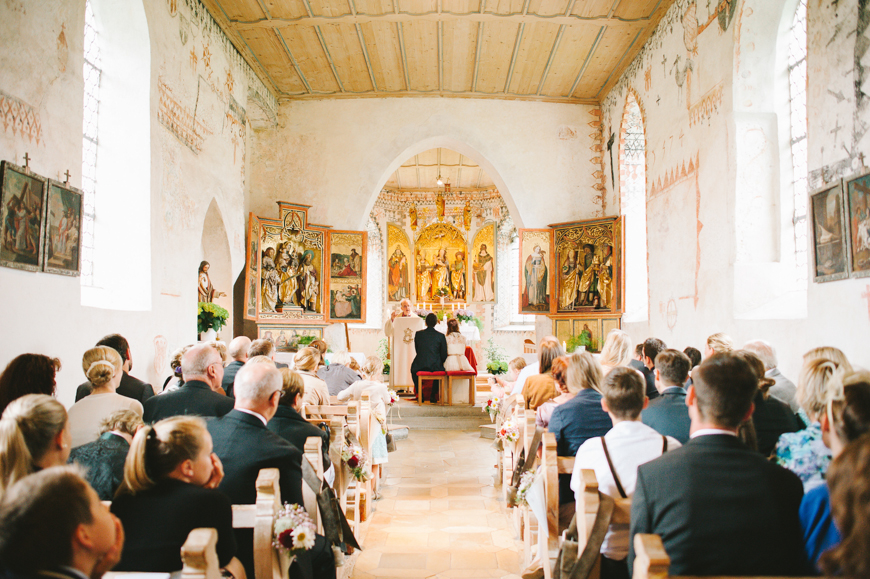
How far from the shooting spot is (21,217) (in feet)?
15.3

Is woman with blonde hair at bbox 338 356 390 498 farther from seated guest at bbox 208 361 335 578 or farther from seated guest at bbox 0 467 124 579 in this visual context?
seated guest at bbox 0 467 124 579

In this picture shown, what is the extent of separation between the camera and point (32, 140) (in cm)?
480

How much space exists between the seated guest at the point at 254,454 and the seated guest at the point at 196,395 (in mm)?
1015

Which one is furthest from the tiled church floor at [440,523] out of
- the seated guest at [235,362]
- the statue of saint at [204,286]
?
the statue of saint at [204,286]

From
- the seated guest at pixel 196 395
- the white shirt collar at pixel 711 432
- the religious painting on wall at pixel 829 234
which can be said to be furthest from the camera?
the religious painting on wall at pixel 829 234

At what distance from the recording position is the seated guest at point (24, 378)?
10.0 ft

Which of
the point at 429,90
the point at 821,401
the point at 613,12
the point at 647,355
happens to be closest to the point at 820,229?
the point at 647,355

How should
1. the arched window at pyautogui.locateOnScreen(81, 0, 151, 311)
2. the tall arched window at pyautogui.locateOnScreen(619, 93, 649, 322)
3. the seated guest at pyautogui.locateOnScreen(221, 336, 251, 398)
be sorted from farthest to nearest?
the tall arched window at pyautogui.locateOnScreen(619, 93, 649, 322), the arched window at pyautogui.locateOnScreen(81, 0, 151, 311), the seated guest at pyautogui.locateOnScreen(221, 336, 251, 398)

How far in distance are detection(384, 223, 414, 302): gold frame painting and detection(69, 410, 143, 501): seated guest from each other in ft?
53.8

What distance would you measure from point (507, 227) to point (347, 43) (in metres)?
9.75

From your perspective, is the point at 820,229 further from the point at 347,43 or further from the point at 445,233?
the point at 445,233

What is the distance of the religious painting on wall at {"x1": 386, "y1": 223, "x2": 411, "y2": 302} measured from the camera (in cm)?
1920

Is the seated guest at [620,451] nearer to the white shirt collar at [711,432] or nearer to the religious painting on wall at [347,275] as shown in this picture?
the white shirt collar at [711,432]

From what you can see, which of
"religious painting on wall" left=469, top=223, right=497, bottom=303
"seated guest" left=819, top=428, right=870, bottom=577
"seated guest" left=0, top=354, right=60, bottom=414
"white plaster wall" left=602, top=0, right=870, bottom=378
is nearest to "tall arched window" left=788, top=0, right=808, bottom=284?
"white plaster wall" left=602, top=0, right=870, bottom=378
